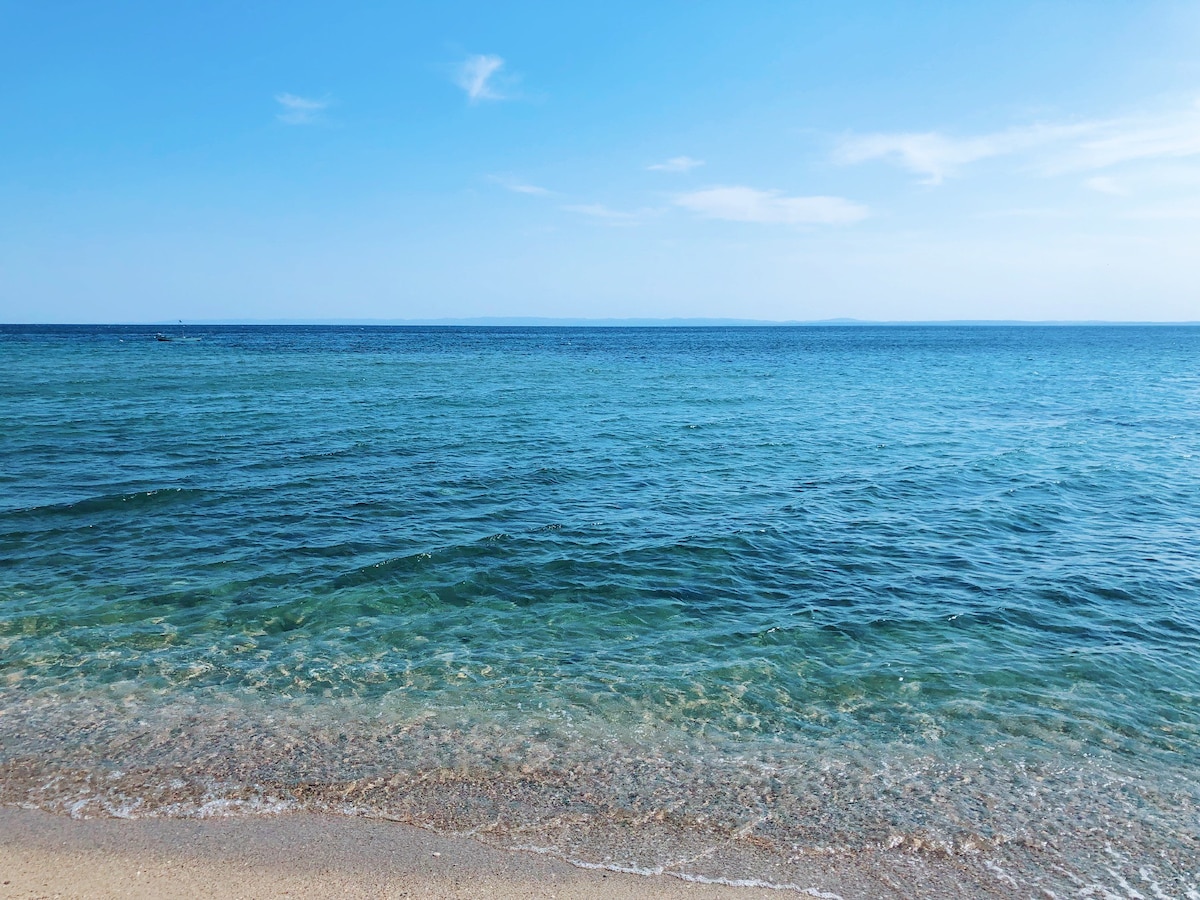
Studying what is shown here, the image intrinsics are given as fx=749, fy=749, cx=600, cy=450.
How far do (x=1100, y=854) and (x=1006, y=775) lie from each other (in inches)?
52.0

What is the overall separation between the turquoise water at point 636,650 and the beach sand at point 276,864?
0.29m

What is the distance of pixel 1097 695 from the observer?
10438 millimetres

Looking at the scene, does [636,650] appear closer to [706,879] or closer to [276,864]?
[706,879]

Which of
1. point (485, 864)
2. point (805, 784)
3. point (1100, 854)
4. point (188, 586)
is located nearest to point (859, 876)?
point (805, 784)

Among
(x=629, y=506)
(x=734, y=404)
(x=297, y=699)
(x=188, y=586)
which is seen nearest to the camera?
(x=297, y=699)

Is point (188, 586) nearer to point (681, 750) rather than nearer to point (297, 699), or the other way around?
point (297, 699)

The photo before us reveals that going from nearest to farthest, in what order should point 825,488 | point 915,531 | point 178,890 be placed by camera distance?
point 178,890, point 915,531, point 825,488

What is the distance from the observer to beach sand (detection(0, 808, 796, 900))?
6.43 meters

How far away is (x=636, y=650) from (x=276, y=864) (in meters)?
6.09

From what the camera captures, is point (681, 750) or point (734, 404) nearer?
point (681, 750)

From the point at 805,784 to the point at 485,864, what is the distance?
142 inches

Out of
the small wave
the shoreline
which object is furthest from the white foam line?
the small wave

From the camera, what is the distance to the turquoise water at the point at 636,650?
7.71 meters

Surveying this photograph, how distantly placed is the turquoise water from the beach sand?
292mm
